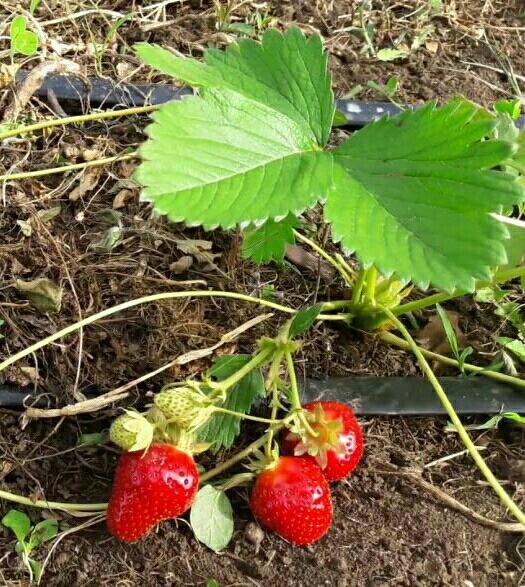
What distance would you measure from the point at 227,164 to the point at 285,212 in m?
0.10

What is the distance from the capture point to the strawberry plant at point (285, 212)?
98 centimetres

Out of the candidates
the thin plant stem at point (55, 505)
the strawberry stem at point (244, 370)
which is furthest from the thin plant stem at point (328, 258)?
the thin plant stem at point (55, 505)

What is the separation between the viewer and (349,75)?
6.06 ft

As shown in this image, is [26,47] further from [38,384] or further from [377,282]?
[377,282]

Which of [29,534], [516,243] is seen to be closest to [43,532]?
[29,534]

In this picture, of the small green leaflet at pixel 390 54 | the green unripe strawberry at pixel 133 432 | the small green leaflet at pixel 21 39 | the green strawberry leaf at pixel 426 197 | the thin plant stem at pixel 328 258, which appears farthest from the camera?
the small green leaflet at pixel 390 54

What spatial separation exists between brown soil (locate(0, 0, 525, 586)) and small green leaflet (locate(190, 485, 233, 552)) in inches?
1.0

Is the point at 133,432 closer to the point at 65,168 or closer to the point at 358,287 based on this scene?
the point at 358,287

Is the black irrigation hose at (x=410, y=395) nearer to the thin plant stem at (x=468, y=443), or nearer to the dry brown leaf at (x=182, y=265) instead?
the thin plant stem at (x=468, y=443)

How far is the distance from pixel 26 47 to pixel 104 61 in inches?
7.6

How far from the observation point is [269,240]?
1.28m

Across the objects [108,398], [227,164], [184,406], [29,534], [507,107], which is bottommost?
[29,534]

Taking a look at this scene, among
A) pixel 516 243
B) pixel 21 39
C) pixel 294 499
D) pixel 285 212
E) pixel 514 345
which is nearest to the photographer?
pixel 285 212

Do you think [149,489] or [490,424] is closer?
[149,489]
